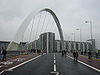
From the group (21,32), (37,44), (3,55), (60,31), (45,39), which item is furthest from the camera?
(37,44)

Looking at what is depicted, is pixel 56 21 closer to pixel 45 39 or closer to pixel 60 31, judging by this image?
pixel 60 31

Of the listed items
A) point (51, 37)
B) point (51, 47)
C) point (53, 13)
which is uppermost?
point (53, 13)

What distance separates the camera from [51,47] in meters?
94.1

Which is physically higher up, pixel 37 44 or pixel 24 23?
pixel 24 23

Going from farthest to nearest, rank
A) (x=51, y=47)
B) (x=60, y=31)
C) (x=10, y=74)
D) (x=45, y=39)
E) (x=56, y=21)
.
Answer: (x=51, y=47) < (x=45, y=39) < (x=60, y=31) < (x=56, y=21) < (x=10, y=74)

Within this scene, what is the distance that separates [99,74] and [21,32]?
29942 mm

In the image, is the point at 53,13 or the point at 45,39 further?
the point at 45,39

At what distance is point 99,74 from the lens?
9406 mm

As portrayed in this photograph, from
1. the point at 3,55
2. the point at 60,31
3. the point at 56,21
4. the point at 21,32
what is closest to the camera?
the point at 3,55

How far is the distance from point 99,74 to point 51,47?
84.8m

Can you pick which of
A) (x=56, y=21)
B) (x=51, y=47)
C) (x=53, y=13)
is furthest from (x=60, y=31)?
(x=51, y=47)

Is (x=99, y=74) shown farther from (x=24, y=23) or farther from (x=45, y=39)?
(x=45, y=39)

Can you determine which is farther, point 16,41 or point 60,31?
point 60,31

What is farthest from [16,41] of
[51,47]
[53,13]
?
[51,47]
